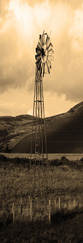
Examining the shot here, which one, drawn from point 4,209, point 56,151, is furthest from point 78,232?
point 56,151

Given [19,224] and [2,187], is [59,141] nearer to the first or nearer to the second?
[2,187]

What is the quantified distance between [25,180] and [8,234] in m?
16.1

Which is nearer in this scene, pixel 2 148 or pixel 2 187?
pixel 2 187

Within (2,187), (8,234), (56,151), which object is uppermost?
(56,151)

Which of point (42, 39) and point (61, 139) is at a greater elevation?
point (42, 39)

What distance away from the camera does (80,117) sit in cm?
10756

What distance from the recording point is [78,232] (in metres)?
12.2

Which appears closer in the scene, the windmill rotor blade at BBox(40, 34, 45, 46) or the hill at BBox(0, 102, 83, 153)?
the windmill rotor blade at BBox(40, 34, 45, 46)

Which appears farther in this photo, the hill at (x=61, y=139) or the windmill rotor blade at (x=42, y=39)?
the hill at (x=61, y=139)

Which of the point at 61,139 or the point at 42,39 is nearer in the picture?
the point at 42,39

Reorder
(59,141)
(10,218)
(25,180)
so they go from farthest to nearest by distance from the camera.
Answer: (59,141)
(25,180)
(10,218)

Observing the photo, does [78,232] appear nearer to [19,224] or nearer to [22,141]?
[19,224]

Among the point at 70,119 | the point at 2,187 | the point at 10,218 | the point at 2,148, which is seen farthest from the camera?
the point at 70,119

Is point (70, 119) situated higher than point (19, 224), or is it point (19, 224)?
point (70, 119)
